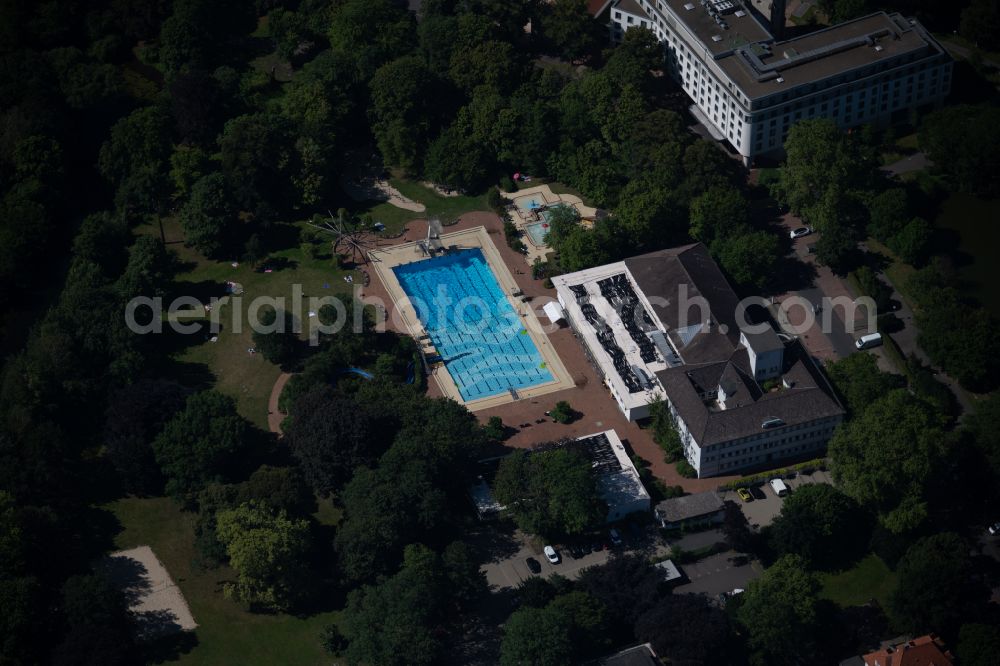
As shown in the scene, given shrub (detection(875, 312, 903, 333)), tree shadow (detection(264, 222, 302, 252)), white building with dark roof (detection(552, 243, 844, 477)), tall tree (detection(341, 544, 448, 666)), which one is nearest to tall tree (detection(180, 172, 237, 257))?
tree shadow (detection(264, 222, 302, 252))

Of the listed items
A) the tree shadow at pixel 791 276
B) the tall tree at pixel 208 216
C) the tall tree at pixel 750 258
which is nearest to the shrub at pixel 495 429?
the tall tree at pixel 750 258

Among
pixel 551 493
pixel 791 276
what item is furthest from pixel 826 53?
pixel 551 493

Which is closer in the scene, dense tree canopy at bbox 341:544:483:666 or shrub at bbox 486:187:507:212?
dense tree canopy at bbox 341:544:483:666

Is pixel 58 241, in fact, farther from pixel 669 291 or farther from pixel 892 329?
pixel 892 329

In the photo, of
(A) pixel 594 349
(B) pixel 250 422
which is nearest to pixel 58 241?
(B) pixel 250 422

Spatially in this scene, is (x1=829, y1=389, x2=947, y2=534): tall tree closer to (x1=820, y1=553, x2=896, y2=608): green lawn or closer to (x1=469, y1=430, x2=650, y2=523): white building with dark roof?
(x1=820, y1=553, x2=896, y2=608): green lawn

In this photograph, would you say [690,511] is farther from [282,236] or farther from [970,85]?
[970,85]
